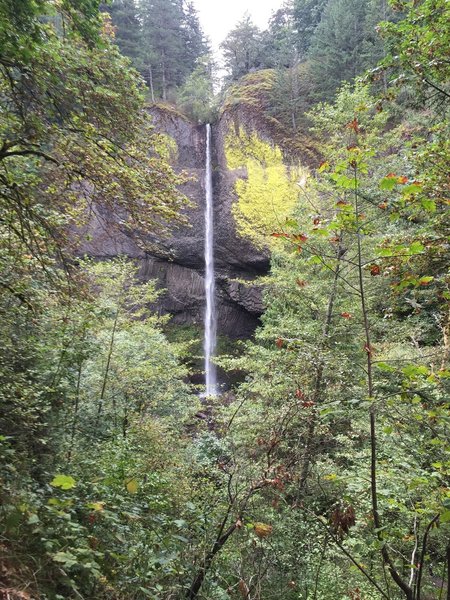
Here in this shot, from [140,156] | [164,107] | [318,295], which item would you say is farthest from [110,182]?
[164,107]

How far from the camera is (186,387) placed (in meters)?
11.4

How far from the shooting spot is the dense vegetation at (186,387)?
2.45m

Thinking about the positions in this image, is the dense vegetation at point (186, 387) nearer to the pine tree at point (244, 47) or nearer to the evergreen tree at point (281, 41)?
the evergreen tree at point (281, 41)

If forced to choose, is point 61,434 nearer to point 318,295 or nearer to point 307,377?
point 307,377

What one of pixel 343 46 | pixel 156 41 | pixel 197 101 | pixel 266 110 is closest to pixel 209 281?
pixel 266 110

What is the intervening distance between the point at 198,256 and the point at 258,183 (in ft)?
16.5

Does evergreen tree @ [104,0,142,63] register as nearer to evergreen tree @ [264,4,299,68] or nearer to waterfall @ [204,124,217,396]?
evergreen tree @ [264,4,299,68]

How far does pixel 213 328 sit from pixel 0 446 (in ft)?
60.8

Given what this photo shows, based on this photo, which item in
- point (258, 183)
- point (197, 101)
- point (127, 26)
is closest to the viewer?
point (258, 183)

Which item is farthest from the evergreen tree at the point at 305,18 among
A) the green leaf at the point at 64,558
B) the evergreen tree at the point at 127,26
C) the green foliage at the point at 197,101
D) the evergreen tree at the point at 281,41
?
the green leaf at the point at 64,558

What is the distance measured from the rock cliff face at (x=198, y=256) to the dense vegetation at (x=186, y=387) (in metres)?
10.1

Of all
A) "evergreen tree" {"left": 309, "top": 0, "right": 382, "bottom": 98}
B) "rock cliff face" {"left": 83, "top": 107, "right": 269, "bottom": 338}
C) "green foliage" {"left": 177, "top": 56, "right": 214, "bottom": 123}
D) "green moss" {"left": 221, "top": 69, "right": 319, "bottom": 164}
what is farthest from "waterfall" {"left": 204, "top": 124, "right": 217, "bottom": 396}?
"evergreen tree" {"left": 309, "top": 0, "right": 382, "bottom": 98}

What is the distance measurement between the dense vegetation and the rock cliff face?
33.0 ft

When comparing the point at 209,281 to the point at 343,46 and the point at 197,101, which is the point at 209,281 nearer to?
the point at 197,101
